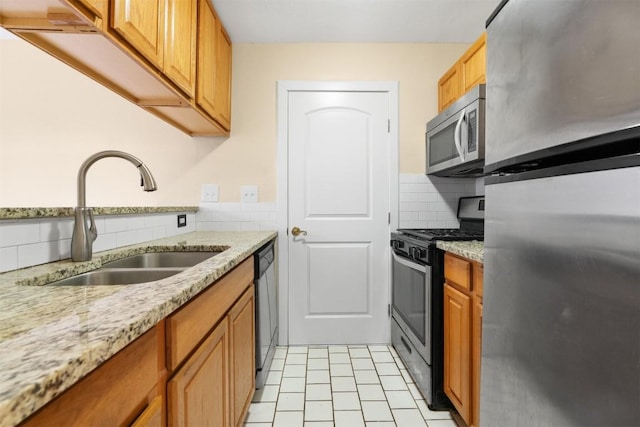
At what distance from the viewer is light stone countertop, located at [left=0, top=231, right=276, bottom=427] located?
0.33m

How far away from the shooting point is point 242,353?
133 cm

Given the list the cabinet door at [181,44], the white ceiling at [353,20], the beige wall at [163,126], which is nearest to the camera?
the cabinet door at [181,44]

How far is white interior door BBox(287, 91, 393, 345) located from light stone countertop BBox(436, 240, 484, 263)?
34.9 inches

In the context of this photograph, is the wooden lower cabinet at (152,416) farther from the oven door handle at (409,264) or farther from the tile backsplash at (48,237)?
the oven door handle at (409,264)

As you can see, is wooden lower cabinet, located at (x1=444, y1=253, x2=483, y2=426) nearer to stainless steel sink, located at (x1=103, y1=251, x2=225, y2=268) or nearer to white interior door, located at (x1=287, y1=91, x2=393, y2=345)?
white interior door, located at (x1=287, y1=91, x2=393, y2=345)

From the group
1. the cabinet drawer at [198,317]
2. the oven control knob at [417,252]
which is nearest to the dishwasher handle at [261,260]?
the cabinet drawer at [198,317]

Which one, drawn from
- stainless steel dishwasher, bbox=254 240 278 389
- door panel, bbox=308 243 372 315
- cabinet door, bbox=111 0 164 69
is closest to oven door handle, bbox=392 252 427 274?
door panel, bbox=308 243 372 315

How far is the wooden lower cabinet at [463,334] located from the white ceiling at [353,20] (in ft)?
5.37

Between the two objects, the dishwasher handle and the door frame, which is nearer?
the dishwasher handle

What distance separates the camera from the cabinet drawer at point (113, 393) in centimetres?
39

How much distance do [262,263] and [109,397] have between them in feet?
4.12

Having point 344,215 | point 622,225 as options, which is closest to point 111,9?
point 622,225

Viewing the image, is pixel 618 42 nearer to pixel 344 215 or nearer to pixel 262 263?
pixel 262 263

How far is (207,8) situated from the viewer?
1914 mm
